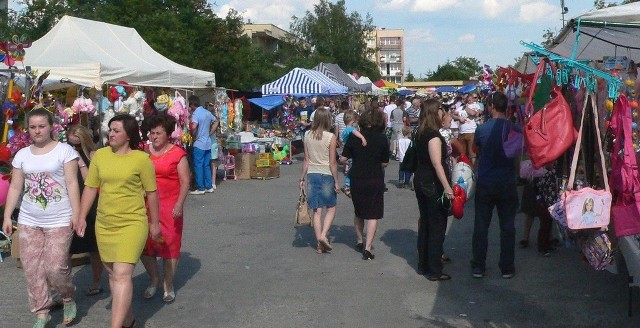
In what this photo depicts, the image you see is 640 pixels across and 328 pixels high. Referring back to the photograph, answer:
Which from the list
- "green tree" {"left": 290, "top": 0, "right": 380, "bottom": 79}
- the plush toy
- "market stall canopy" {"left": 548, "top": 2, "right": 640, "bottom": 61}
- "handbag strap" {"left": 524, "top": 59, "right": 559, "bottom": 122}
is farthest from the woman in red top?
"green tree" {"left": 290, "top": 0, "right": 380, "bottom": 79}

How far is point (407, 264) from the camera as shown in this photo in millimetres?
8430

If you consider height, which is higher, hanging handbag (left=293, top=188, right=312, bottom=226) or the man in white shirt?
the man in white shirt

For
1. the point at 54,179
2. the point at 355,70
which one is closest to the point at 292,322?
the point at 54,179

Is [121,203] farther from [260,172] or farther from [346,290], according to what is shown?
[260,172]

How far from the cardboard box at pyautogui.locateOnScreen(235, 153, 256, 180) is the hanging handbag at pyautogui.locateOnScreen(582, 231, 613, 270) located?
40.7 ft

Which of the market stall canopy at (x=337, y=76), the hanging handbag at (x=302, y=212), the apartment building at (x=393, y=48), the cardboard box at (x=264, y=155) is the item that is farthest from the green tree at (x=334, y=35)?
the apartment building at (x=393, y=48)

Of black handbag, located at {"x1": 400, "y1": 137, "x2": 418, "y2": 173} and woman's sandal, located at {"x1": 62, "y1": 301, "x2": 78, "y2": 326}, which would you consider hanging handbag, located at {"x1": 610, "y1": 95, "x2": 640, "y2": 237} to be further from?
woman's sandal, located at {"x1": 62, "y1": 301, "x2": 78, "y2": 326}

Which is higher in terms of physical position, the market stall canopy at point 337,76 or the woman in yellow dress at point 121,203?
the market stall canopy at point 337,76

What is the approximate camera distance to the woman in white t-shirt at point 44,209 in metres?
5.95

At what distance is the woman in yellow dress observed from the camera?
561 centimetres

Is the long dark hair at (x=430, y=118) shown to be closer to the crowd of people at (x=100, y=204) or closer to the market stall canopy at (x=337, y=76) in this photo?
the crowd of people at (x=100, y=204)

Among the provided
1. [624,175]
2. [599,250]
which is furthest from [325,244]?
[624,175]

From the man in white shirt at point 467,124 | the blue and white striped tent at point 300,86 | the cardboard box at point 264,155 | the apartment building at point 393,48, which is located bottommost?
the cardboard box at point 264,155

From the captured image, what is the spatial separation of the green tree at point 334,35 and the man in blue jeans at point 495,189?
52.9m
